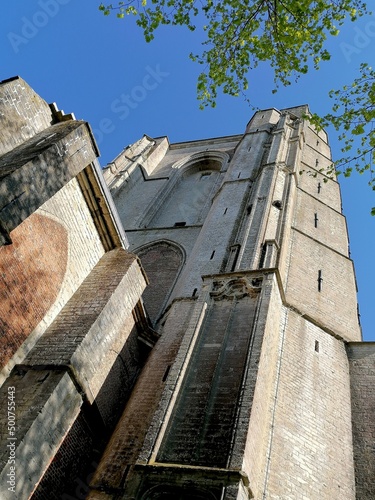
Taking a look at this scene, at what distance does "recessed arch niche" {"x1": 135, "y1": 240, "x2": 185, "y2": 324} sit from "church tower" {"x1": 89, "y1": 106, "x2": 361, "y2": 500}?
0.04 m

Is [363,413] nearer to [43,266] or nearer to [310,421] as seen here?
[310,421]

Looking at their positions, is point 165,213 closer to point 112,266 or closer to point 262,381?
point 112,266

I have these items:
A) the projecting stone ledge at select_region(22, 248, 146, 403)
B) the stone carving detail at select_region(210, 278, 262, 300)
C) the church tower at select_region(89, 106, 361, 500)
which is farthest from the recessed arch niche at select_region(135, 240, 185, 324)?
the projecting stone ledge at select_region(22, 248, 146, 403)

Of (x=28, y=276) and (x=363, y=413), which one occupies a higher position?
(x=363, y=413)

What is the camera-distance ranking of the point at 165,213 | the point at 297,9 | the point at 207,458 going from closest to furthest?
1. the point at 207,458
2. the point at 297,9
3. the point at 165,213

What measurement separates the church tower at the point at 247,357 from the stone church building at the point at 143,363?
31 mm

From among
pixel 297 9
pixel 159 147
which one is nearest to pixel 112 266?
pixel 297 9

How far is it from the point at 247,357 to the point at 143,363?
2878 millimetres

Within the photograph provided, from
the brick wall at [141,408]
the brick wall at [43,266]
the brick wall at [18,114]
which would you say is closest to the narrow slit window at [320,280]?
the brick wall at [141,408]

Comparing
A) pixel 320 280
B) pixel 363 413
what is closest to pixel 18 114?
pixel 363 413

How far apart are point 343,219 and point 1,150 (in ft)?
41.2

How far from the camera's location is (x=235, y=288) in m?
8.34

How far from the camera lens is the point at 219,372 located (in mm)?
6574

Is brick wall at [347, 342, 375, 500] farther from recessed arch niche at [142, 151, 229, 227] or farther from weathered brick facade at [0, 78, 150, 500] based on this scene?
recessed arch niche at [142, 151, 229, 227]
